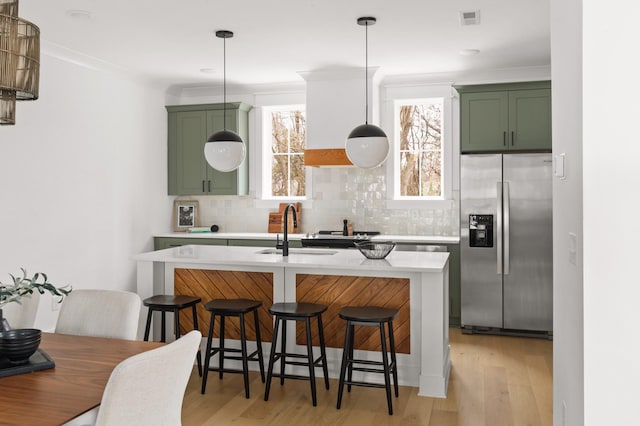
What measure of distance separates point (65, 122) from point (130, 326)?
3321mm

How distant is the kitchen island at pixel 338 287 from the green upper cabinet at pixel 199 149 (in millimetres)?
2275

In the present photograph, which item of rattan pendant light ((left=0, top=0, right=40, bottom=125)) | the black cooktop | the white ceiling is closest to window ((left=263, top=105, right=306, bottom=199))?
the white ceiling

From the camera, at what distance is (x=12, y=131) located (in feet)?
15.2

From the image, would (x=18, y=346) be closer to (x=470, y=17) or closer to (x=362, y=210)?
(x=470, y=17)

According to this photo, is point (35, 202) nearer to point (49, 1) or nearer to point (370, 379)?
point (49, 1)

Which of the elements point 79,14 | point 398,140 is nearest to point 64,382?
point 79,14

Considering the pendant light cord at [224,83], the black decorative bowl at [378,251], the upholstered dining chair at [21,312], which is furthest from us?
the pendant light cord at [224,83]

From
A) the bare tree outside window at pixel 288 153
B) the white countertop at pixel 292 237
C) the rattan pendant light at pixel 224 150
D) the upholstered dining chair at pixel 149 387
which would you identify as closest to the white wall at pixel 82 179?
the white countertop at pixel 292 237

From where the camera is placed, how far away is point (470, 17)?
4.23 m

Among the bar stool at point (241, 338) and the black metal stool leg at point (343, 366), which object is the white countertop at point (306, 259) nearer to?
the bar stool at point (241, 338)

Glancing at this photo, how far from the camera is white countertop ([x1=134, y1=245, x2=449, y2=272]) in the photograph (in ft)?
12.3
